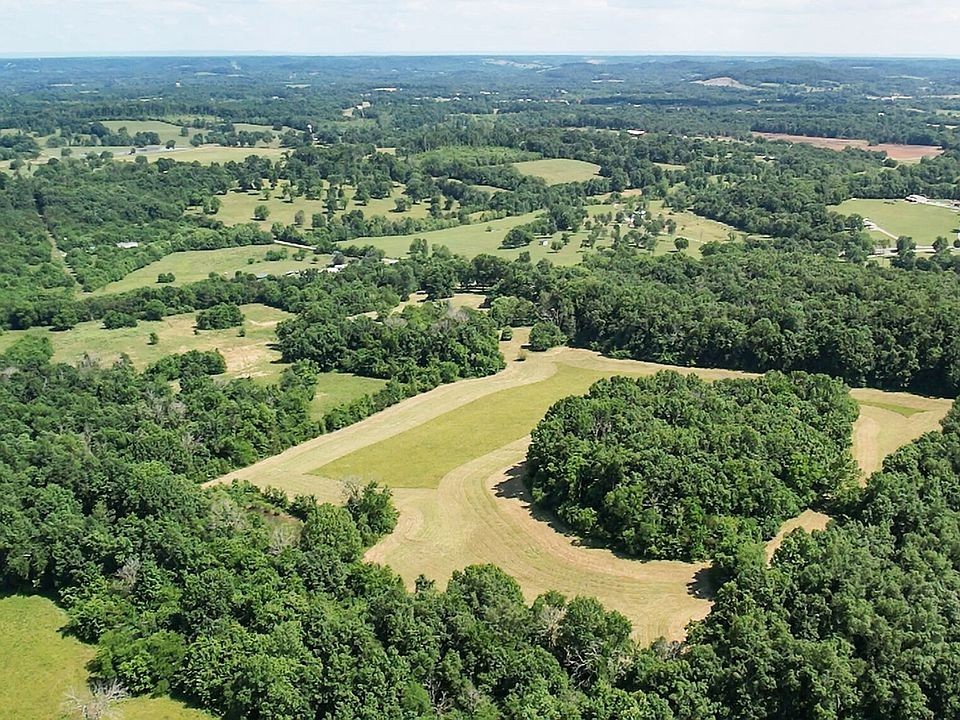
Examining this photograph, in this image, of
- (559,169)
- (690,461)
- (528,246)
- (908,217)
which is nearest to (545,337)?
(690,461)

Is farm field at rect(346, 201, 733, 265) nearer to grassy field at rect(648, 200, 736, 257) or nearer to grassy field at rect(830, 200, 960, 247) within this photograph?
grassy field at rect(648, 200, 736, 257)

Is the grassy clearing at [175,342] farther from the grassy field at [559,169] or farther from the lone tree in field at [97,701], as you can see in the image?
the grassy field at [559,169]

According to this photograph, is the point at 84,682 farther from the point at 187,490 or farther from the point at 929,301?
the point at 929,301

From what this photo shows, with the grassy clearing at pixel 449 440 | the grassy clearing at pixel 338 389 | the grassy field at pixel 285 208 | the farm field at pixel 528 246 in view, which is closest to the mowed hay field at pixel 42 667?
the grassy clearing at pixel 449 440

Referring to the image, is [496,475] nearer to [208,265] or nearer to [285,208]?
[208,265]

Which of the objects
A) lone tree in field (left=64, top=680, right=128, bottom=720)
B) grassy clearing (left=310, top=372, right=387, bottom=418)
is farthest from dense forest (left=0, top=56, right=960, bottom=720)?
grassy clearing (left=310, top=372, right=387, bottom=418)

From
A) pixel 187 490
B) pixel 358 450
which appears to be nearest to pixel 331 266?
pixel 358 450
